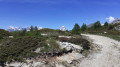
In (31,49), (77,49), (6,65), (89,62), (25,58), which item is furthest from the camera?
(77,49)

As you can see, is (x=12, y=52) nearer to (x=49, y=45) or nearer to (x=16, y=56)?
(x=16, y=56)

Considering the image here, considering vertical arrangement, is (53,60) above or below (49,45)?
below

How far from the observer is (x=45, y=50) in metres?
10.7

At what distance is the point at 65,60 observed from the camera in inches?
392

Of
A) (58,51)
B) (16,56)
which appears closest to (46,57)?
(58,51)

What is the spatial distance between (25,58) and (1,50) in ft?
8.48

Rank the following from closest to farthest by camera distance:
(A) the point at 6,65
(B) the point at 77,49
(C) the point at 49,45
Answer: (A) the point at 6,65 < (C) the point at 49,45 < (B) the point at 77,49

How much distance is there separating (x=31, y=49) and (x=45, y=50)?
1410 millimetres

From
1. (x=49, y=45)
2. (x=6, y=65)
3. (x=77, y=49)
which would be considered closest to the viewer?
(x=6, y=65)

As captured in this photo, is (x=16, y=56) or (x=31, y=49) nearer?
(x=16, y=56)

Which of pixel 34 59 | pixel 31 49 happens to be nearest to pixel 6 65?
pixel 34 59

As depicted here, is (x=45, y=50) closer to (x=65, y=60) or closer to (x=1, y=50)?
(x=65, y=60)

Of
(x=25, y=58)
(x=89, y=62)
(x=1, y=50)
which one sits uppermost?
(x=1, y=50)

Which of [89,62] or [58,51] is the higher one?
[58,51]
